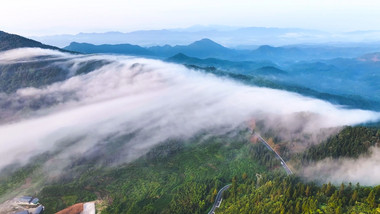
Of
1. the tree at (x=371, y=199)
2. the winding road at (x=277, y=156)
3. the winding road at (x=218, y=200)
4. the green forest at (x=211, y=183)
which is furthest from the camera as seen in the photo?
the winding road at (x=277, y=156)

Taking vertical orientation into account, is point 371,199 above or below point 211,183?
above

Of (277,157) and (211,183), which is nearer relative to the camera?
(211,183)

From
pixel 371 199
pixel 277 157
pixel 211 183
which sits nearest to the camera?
pixel 371 199

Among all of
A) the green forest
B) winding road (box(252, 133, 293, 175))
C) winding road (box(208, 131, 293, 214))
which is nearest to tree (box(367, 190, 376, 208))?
the green forest

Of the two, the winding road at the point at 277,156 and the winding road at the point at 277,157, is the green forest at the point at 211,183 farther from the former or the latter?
the winding road at the point at 277,156

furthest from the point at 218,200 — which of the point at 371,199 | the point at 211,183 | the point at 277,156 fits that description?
the point at 277,156

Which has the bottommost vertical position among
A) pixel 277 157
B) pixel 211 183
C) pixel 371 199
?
pixel 211 183

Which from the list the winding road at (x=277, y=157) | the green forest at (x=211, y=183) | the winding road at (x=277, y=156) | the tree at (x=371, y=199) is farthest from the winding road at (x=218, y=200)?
the tree at (x=371, y=199)

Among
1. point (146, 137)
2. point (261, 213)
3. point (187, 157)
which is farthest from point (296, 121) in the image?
point (261, 213)

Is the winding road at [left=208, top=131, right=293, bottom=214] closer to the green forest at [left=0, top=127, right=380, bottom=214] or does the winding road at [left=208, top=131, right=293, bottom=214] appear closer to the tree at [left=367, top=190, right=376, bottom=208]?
the green forest at [left=0, top=127, right=380, bottom=214]

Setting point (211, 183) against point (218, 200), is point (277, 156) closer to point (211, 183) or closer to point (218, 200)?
point (211, 183)

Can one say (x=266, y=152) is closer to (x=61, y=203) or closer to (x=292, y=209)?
(x=292, y=209)
